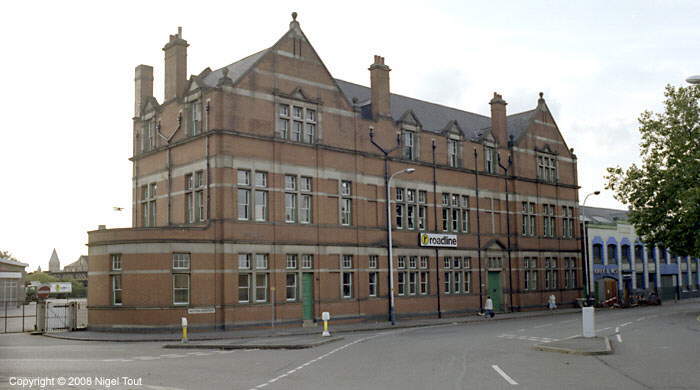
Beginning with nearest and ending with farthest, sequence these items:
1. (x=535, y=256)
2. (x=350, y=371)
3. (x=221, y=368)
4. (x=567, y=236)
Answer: (x=350, y=371), (x=221, y=368), (x=535, y=256), (x=567, y=236)

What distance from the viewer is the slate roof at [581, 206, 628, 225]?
2758 inches

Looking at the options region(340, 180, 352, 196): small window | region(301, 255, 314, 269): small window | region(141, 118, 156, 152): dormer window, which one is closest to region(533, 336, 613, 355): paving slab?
region(301, 255, 314, 269): small window

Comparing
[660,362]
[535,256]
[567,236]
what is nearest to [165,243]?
[660,362]

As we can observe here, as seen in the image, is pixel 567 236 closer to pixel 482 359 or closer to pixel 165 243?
pixel 165 243

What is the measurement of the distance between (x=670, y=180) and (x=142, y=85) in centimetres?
3453

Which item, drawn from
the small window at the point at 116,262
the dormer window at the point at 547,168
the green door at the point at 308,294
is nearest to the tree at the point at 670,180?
the dormer window at the point at 547,168

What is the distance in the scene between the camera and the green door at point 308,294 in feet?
122

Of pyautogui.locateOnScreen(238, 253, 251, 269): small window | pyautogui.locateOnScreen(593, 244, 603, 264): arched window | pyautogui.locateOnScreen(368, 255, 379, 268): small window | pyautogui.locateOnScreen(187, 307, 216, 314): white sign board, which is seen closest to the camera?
pyautogui.locateOnScreen(187, 307, 216, 314): white sign board

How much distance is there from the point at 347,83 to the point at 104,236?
20.3 m

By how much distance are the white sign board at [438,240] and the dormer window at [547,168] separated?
12546 mm

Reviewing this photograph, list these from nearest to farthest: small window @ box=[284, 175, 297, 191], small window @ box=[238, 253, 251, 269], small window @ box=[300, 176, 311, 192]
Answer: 1. small window @ box=[238, 253, 251, 269]
2. small window @ box=[284, 175, 297, 191]
3. small window @ box=[300, 176, 311, 192]

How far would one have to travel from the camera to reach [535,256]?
53.6 m

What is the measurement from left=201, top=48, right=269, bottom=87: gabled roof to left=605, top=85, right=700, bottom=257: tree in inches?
1074

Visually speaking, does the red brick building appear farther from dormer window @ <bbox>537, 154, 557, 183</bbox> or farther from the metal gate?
dormer window @ <bbox>537, 154, 557, 183</bbox>
